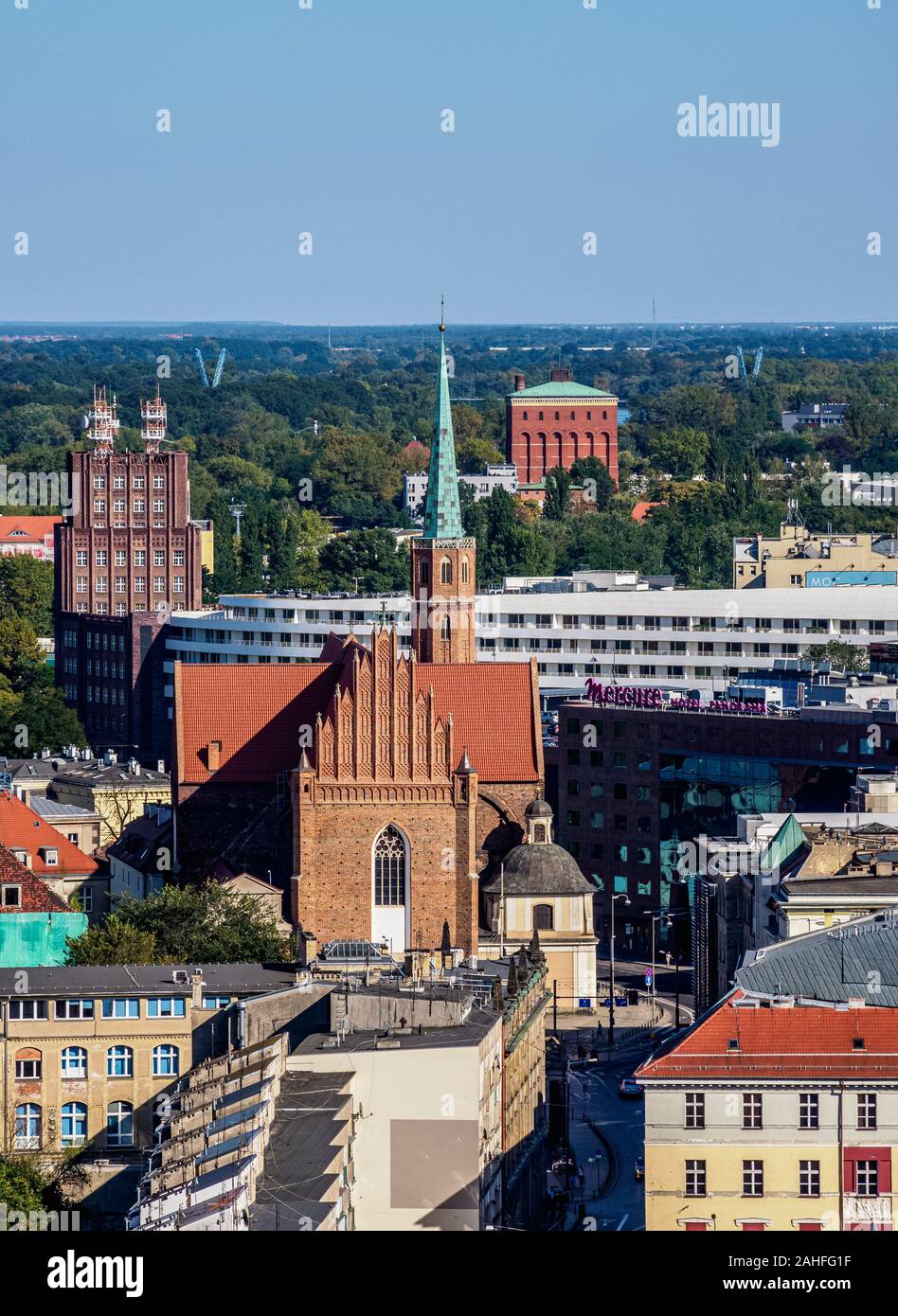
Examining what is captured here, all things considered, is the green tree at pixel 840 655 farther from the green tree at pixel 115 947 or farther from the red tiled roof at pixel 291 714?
the green tree at pixel 115 947

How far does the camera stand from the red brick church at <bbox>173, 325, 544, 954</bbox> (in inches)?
3856

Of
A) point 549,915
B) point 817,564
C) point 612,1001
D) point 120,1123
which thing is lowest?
point 612,1001

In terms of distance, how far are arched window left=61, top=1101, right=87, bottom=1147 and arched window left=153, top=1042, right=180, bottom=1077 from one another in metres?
1.96

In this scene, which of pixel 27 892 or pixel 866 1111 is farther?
pixel 27 892

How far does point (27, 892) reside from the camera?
95.8m

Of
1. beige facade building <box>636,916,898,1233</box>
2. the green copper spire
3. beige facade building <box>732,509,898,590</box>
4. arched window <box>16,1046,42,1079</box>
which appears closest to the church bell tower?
the green copper spire

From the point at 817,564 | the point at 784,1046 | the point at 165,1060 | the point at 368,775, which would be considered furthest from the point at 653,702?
the point at 784,1046

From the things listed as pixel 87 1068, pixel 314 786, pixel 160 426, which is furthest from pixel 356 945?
pixel 160 426

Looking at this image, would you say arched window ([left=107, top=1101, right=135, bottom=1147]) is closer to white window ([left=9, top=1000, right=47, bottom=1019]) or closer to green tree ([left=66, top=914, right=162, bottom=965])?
white window ([left=9, top=1000, right=47, bottom=1019])

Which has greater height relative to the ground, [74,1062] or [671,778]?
[671,778]

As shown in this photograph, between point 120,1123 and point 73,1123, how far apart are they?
1100mm

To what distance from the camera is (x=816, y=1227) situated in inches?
2323

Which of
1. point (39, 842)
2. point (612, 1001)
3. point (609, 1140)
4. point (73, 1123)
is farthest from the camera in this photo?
point (39, 842)

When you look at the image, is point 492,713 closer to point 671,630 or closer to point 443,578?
point 443,578
